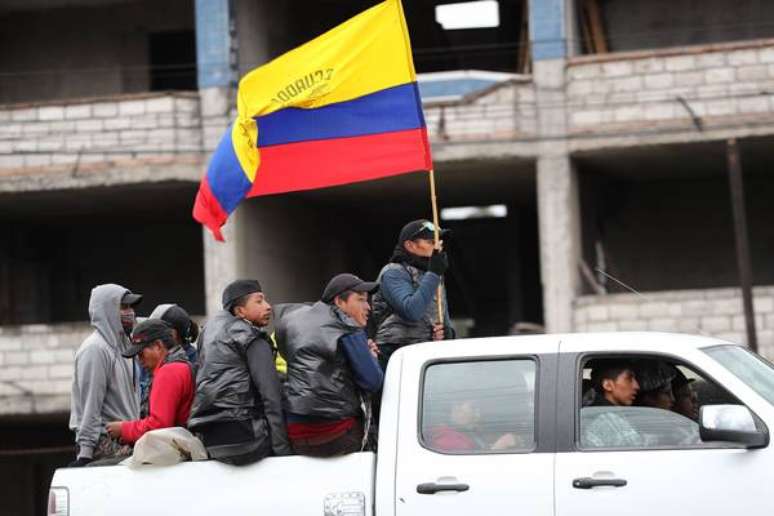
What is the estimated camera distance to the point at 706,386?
633 centimetres

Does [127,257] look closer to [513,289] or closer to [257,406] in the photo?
[513,289]

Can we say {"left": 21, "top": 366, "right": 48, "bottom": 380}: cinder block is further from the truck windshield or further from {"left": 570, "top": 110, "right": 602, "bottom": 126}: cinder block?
the truck windshield

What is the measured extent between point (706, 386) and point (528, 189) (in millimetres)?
15123

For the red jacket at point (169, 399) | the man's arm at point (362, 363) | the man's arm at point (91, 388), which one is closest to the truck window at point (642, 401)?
the man's arm at point (362, 363)

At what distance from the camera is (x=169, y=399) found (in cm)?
718

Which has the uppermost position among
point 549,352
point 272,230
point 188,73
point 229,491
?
point 188,73

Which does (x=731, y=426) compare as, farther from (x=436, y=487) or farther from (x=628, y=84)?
(x=628, y=84)

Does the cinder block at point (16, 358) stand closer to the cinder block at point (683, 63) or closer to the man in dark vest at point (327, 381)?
the cinder block at point (683, 63)

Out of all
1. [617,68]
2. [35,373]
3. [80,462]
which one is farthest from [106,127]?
[80,462]

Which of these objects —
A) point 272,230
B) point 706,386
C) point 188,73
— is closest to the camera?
point 706,386

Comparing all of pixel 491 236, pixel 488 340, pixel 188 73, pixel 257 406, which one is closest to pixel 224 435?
pixel 257 406

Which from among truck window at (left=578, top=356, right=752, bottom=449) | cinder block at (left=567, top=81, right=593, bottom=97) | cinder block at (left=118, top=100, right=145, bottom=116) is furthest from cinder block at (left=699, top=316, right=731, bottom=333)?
truck window at (left=578, top=356, right=752, bottom=449)

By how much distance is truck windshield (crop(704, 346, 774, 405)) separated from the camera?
618 centimetres

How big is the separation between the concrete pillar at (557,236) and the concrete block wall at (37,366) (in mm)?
5845
